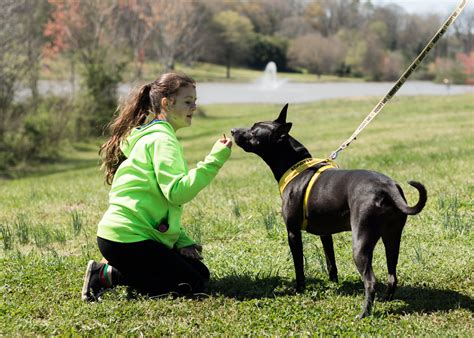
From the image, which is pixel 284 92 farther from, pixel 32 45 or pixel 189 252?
pixel 189 252

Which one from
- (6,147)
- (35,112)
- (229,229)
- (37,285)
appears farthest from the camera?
(35,112)

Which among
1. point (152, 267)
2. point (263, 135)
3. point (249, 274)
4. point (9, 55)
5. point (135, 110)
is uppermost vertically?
point (9, 55)

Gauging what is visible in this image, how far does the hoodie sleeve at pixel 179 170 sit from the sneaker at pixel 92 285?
3.08 feet

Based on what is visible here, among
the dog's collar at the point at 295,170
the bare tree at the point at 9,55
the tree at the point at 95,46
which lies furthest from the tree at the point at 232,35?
the dog's collar at the point at 295,170

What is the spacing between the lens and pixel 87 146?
24.5 meters

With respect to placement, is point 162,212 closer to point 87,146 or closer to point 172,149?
point 172,149

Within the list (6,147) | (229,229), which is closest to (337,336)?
(229,229)

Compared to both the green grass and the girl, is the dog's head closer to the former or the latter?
the girl

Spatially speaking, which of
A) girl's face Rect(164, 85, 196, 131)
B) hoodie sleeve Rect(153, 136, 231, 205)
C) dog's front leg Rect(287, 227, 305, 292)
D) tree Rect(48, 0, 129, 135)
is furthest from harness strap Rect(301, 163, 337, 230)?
tree Rect(48, 0, 129, 135)

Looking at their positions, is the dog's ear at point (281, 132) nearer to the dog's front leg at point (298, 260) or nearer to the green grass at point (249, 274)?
the dog's front leg at point (298, 260)

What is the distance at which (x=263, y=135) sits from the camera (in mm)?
5082

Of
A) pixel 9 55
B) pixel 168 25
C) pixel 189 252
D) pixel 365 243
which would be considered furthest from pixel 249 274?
pixel 168 25

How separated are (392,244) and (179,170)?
66.7 inches

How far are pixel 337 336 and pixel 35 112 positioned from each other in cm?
1931
